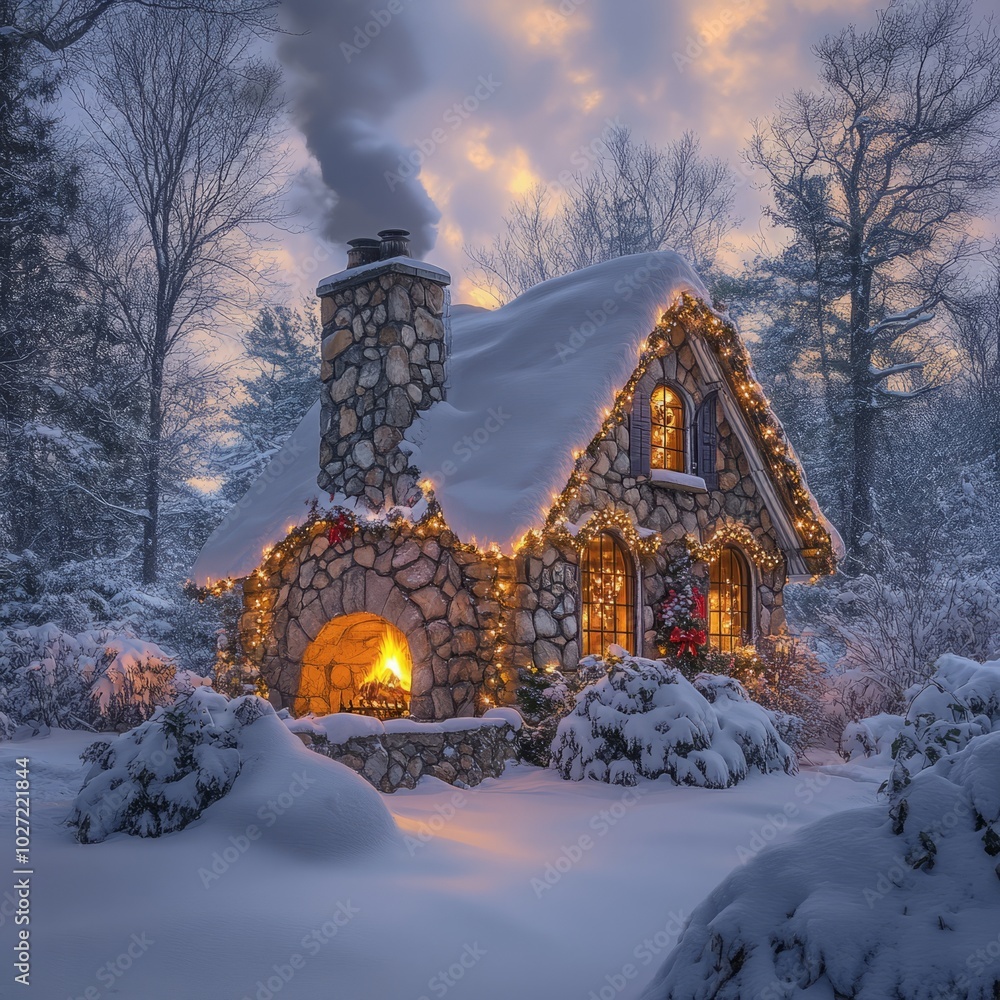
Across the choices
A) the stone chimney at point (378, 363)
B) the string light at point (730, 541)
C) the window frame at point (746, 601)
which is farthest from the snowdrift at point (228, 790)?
the window frame at point (746, 601)

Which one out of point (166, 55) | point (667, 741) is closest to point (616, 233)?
point (166, 55)

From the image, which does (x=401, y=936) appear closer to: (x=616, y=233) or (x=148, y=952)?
(x=148, y=952)

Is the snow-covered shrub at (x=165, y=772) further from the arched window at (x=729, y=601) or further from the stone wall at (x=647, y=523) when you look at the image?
the arched window at (x=729, y=601)

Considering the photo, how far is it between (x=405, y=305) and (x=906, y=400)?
49.6 ft

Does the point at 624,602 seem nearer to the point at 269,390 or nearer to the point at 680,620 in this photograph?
the point at 680,620

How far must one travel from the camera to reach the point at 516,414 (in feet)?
33.4

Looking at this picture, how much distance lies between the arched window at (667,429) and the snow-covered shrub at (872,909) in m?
8.96

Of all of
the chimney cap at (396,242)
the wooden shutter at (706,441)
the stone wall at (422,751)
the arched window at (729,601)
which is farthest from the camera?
the arched window at (729,601)

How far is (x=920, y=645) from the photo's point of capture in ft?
37.1

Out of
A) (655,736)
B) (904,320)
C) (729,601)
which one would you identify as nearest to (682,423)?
(729,601)

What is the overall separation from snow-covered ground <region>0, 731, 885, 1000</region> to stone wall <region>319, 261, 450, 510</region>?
15.3 feet

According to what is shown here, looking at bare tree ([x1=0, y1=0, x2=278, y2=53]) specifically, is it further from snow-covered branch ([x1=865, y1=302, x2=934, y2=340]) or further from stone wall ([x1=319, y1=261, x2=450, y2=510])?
snow-covered branch ([x1=865, y1=302, x2=934, y2=340])

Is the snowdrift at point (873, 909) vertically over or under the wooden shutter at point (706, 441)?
under

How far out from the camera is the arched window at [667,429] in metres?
11.8
